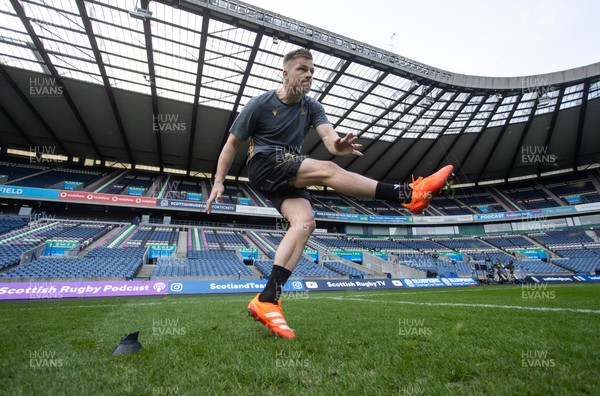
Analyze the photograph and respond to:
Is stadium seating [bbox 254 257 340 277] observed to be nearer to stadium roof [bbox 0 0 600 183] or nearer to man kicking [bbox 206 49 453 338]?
stadium roof [bbox 0 0 600 183]

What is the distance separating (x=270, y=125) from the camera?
285 cm

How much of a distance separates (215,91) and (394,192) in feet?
74.2

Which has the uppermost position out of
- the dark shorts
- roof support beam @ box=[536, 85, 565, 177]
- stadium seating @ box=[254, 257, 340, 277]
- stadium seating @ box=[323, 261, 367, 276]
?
roof support beam @ box=[536, 85, 565, 177]

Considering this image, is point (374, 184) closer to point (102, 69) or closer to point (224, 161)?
point (224, 161)

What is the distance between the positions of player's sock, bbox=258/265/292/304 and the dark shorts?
0.68 m

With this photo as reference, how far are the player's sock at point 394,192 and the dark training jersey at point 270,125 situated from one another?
3.00ft

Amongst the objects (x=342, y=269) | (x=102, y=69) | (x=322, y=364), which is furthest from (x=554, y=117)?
(x=102, y=69)

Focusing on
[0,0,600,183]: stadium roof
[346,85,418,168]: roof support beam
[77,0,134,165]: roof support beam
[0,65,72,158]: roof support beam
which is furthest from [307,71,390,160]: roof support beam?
[0,65,72,158]: roof support beam

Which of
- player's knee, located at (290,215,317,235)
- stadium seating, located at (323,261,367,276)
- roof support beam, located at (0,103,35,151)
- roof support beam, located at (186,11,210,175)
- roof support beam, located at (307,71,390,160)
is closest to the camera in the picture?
player's knee, located at (290,215,317,235)

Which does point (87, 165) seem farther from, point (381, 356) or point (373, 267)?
point (381, 356)

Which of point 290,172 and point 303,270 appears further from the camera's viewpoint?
point 303,270

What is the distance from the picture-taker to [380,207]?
42688 millimetres

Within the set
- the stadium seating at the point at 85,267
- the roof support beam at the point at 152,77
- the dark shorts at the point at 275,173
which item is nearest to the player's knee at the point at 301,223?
the dark shorts at the point at 275,173

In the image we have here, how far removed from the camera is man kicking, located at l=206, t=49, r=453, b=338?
237cm
